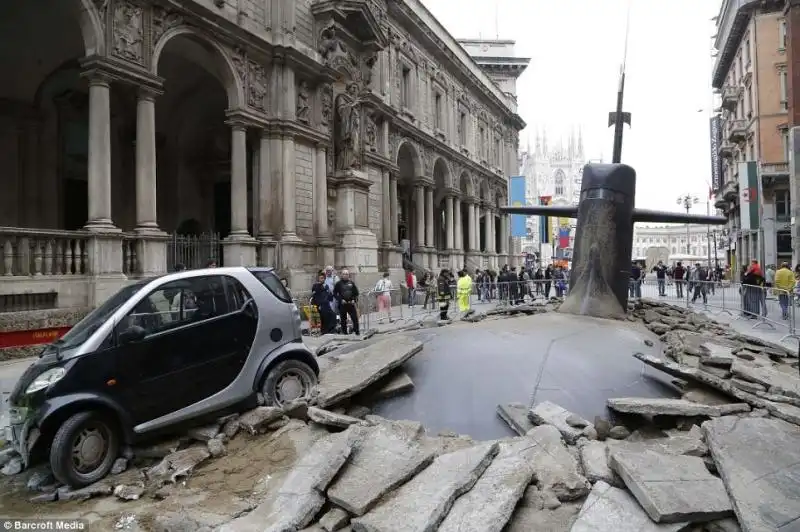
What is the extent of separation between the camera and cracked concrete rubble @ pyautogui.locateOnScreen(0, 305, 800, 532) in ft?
11.2

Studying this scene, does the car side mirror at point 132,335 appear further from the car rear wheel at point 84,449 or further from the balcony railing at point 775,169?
the balcony railing at point 775,169

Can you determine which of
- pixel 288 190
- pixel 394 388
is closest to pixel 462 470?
pixel 394 388

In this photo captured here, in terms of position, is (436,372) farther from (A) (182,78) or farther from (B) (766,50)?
(B) (766,50)

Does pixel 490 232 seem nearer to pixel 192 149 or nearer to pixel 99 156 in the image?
pixel 192 149

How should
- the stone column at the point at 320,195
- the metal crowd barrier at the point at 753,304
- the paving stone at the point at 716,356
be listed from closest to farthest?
the paving stone at the point at 716,356 → the metal crowd barrier at the point at 753,304 → the stone column at the point at 320,195

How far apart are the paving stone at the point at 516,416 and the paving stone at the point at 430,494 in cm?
56

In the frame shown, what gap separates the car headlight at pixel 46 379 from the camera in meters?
4.62

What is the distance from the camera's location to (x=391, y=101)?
2623cm

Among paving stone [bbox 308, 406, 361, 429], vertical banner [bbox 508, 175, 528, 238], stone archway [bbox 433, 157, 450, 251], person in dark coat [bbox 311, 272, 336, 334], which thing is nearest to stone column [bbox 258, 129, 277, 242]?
person in dark coat [bbox 311, 272, 336, 334]

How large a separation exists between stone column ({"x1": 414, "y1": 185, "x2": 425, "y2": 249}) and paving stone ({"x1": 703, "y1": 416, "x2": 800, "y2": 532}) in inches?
1041

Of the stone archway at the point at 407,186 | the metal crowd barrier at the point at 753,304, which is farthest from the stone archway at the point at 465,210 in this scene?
the metal crowd barrier at the point at 753,304

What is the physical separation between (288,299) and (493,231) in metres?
37.6

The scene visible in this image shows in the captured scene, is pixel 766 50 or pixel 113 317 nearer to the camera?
pixel 113 317

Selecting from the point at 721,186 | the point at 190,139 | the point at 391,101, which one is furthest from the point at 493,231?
the point at 190,139
